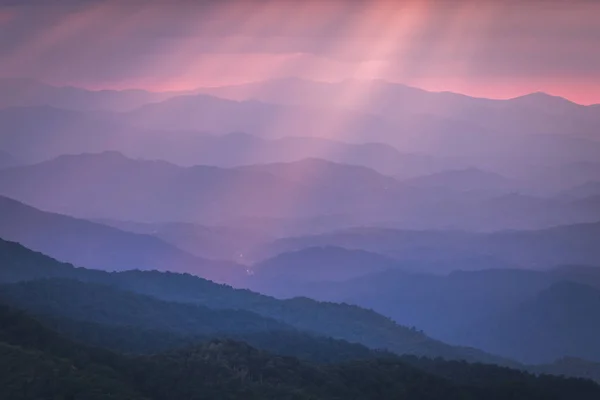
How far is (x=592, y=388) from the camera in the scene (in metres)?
64.9

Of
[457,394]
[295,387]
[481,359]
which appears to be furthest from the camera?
[481,359]

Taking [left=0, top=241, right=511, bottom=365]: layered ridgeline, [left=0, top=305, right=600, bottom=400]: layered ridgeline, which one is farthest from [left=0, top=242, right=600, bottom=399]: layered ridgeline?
[left=0, top=241, right=511, bottom=365]: layered ridgeline

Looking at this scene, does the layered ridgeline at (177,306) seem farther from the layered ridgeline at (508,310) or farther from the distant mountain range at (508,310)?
the distant mountain range at (508,310)

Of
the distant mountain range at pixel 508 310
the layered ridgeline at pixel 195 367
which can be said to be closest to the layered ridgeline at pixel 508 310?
the distant mountain range at pixel 508 310

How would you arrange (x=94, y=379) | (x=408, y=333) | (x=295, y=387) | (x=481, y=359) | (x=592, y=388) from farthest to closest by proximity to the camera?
(x=408, y=333), (x=481, y=359), (x=592, y=388), (x=295, y=387), (x=94, y=379)

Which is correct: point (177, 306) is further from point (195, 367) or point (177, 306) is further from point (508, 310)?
A: point (508, 310)

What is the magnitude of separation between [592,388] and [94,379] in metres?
37.5

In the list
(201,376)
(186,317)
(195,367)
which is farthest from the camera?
(186,317)

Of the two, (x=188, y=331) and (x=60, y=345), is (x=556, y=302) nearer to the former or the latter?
(x=188, y=331)

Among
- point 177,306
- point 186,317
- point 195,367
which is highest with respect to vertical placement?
point 195,367

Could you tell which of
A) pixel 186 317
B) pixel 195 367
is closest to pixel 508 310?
pixel 186 317

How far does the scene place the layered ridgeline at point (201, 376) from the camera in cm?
4419

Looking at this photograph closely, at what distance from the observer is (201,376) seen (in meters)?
49.5

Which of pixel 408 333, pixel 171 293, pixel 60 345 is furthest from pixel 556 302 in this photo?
pixel 60 345
